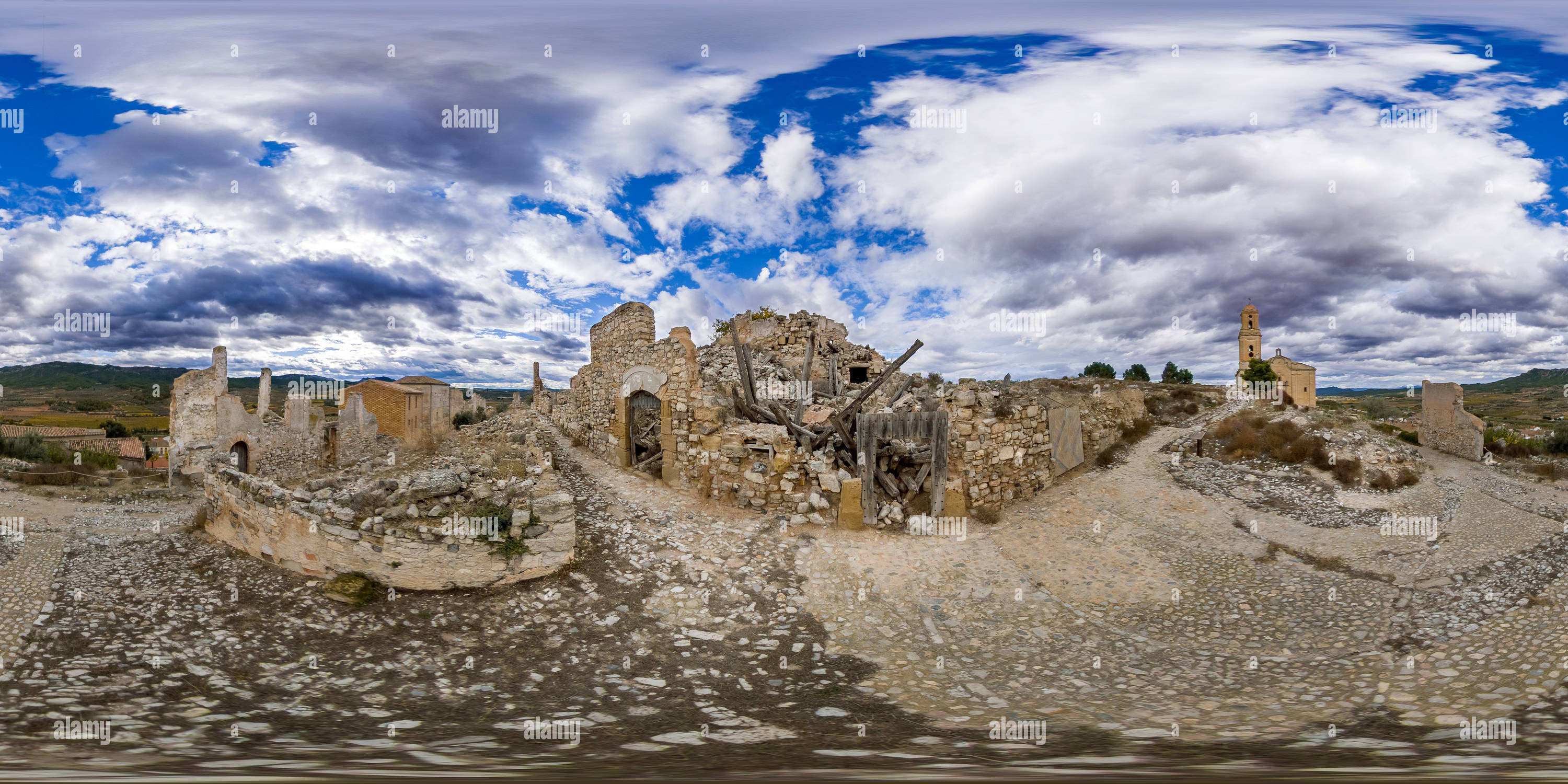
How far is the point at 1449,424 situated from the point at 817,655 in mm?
24177

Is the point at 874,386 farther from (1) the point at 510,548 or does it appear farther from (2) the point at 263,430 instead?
(2) the point at 263,430

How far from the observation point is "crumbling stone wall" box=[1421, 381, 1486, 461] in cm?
1898

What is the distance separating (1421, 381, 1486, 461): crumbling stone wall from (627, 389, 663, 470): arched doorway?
24.0 meters

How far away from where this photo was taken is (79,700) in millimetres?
4918

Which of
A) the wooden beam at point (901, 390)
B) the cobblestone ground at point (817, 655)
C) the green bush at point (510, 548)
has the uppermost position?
the wooden beam at point (901, 390)

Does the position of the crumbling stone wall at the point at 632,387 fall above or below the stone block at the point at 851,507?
above

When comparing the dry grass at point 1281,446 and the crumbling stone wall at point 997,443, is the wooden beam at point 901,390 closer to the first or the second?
the crumbling stone wall at point 997,443

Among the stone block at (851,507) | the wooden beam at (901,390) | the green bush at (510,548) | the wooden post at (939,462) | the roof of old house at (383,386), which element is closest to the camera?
the green bush at (510,548)

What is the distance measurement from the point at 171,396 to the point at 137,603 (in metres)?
18.2

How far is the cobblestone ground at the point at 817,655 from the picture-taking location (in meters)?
4.05

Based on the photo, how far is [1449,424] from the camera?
64.9ft

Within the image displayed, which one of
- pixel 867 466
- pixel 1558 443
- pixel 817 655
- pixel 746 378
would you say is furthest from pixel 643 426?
pixel 1558 443

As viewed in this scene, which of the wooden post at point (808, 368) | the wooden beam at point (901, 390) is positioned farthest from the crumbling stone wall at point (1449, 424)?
the wooden post at point (808, 368)

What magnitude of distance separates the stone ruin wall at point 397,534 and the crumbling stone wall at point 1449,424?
84.4 feet
